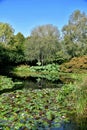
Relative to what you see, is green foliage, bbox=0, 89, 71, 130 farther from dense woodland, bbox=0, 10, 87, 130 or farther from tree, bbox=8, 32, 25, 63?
tree, bbox=8, 32, 25, 63

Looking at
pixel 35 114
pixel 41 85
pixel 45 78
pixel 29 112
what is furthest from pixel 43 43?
pixel 35 114

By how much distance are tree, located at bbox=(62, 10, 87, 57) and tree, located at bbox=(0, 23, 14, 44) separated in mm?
8069

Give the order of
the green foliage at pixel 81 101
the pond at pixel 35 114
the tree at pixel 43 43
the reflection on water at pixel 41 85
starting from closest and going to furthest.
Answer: the pond at pixel 35 114 → the green foliage at pixel 81 101 → the reflection on water at pixel 41 85 → the tree at pixel 43 43

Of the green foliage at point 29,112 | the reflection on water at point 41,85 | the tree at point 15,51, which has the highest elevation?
the tree at point 15,51

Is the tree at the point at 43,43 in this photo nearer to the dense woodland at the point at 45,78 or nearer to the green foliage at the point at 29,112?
the dense woodland at the point at 45,78

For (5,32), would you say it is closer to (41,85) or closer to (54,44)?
(54,44)

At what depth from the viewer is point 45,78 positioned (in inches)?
773

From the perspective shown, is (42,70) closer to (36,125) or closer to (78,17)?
(78,17)

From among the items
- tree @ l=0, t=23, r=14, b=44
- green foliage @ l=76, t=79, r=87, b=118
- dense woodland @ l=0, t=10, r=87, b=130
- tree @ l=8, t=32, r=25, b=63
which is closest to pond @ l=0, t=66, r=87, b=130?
dense woodland @ l=0, t=10, r=87, b=130

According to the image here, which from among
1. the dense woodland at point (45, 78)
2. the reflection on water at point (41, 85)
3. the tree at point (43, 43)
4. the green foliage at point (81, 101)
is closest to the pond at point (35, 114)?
the dense woodland at point (45, 78)

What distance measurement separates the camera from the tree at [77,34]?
26.8 metres

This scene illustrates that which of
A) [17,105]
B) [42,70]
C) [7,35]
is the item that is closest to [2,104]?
[17,105]

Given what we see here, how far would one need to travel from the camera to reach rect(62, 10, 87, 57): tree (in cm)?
2683

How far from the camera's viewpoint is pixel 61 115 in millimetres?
6957
